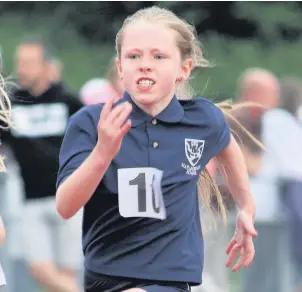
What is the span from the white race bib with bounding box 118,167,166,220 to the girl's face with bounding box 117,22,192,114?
12.6 inches

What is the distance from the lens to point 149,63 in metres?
5.73

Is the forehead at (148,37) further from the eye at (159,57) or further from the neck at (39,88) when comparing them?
the neck at (39,88)

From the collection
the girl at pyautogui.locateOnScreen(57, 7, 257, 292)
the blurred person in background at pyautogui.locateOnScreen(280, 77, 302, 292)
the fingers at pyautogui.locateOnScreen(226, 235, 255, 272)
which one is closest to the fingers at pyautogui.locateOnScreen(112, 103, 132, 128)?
the girl at pyautogui.locateOnScreen(57, 7, 257, 292)

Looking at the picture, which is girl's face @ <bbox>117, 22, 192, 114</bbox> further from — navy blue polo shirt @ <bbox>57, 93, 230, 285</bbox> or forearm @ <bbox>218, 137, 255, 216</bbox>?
forearm @ <bbox>218, 137, 255, 216</bbox>

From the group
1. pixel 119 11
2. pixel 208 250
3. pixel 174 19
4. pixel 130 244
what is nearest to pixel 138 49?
pixel 174 19

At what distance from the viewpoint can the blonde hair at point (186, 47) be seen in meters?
6.02

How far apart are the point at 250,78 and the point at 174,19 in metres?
4.73

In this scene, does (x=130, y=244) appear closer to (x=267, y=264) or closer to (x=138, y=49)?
(x=138, y=49)

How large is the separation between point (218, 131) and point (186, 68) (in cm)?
32

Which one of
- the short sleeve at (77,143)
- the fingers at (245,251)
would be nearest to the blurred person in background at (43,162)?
the fingers at (245,251)

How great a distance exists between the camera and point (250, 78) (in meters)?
10.7

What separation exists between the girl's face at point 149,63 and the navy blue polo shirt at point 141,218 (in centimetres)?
10

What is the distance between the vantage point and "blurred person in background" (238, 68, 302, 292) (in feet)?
33.7

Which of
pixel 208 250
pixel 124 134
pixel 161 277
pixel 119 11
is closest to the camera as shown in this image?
pixel 124 134
